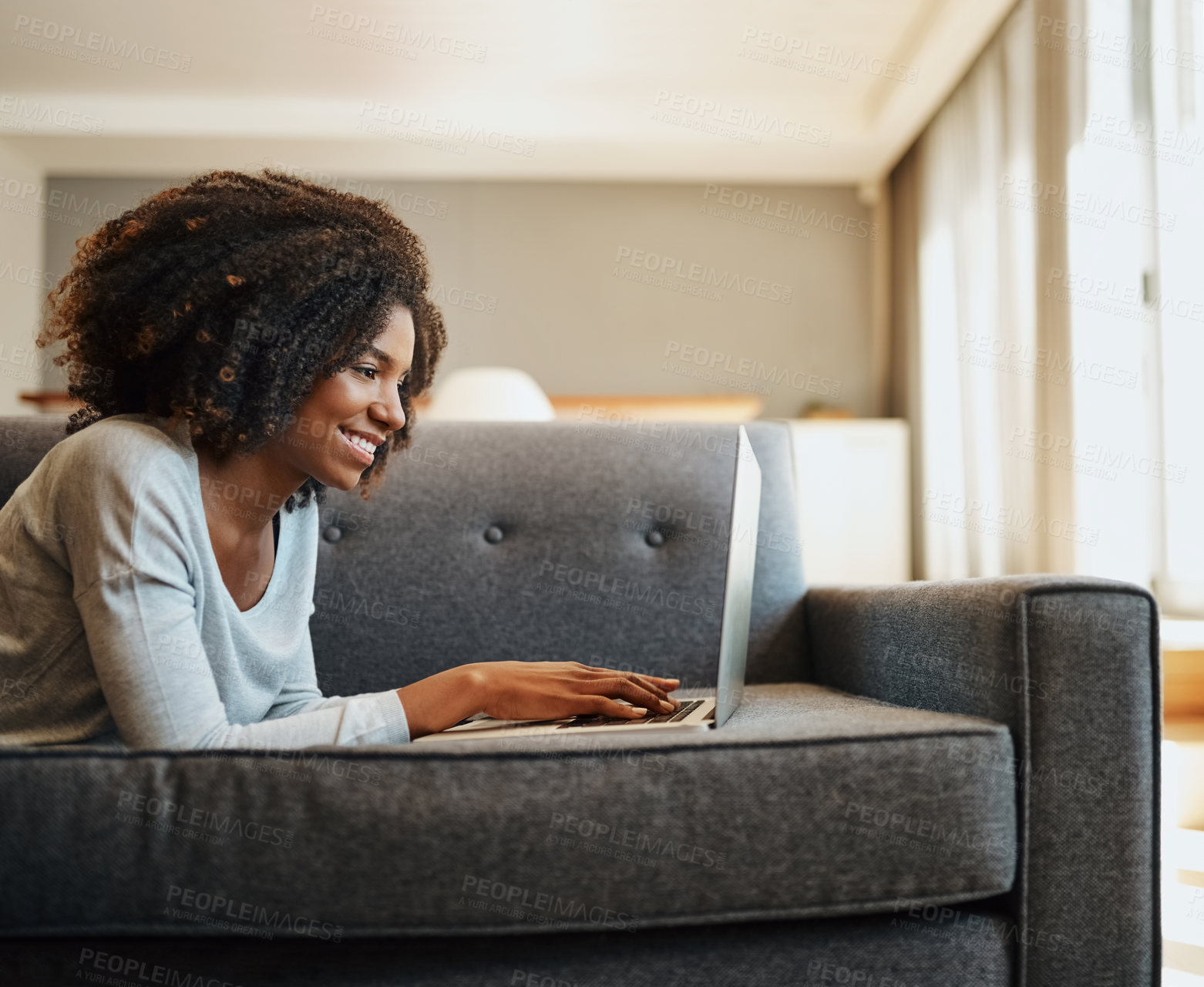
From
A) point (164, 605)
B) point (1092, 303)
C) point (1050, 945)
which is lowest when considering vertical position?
point (1050, 945)

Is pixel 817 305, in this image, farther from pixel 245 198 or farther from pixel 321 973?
pixel 321 973

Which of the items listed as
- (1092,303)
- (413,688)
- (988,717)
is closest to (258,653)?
(413,688)

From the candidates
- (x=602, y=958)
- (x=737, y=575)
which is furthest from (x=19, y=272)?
(x=602, y=958)

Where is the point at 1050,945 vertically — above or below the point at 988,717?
below

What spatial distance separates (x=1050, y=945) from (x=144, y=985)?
2.69 feet

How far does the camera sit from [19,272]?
4.48 meters

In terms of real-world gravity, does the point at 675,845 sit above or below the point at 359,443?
below

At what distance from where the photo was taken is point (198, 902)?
0.79 metres

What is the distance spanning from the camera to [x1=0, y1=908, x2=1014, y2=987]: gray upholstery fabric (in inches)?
32.1

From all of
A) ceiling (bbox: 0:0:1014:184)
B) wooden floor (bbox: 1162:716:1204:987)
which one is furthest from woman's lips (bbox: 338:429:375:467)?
ceiling (bbox: 0:0:1014:184)

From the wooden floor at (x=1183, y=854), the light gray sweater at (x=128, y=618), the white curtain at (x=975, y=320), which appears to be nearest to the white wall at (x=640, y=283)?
the white curtain at (x=975, y=320)

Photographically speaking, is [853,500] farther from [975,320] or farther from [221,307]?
[221,307]

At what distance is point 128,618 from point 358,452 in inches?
12.8

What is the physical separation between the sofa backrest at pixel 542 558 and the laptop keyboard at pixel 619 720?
0.39 metres
